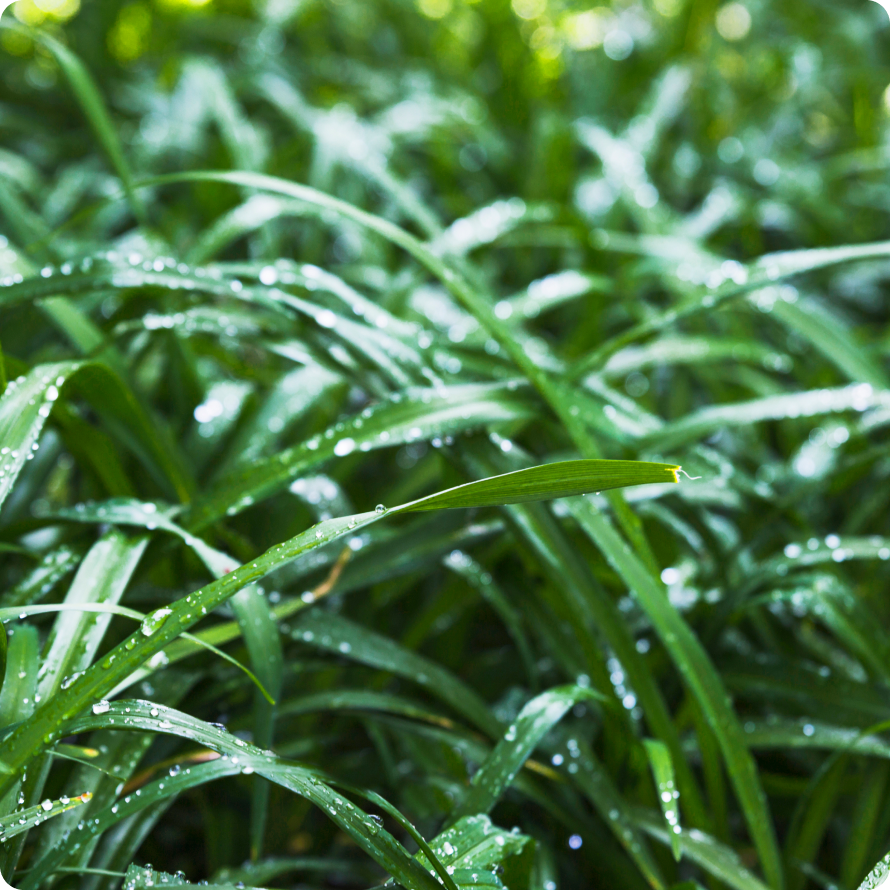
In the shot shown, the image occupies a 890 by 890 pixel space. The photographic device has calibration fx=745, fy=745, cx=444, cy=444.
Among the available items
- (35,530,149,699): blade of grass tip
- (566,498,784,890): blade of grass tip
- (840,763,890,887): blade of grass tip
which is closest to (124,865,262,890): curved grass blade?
(35,530,149,699): blade of grass tip

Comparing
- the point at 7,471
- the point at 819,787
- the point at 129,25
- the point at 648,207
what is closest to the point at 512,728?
the point at 819,787

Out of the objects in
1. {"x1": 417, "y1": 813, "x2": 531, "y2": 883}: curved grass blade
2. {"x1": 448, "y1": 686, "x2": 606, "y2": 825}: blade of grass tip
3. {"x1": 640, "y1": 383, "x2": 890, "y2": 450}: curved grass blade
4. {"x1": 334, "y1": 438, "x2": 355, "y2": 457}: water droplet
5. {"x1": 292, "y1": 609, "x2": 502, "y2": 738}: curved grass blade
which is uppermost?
{"x1": 640, "y1": 383, "x2": 890, "y2": 450}: curved grass blade

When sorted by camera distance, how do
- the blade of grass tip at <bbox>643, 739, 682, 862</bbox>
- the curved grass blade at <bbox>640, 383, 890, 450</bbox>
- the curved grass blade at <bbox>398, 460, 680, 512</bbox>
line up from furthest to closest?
the curved grass blade at <bbox>640, 383, 890, 450</bbox> → the blade of grass tip at <bbox>643, 739, 682, 862</bbox> → the curved grass blade at <bbox>398, 460, 680, 512</bbox>

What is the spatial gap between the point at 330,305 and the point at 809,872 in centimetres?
74

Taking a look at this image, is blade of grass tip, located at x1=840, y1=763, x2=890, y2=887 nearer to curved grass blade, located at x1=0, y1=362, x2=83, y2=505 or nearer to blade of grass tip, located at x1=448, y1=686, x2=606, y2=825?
blade of grass tip, located at x1=448, y1=686, x2=606, y2=825

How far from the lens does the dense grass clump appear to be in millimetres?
544

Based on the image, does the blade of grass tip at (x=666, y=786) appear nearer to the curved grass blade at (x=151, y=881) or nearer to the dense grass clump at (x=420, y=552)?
the dense grass clump at (x=420, y=552)

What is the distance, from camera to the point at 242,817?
2.46 feet

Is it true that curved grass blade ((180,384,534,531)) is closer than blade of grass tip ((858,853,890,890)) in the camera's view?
No

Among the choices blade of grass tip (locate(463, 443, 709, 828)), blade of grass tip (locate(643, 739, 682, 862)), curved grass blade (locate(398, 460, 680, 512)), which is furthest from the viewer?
blade of grass tip (locate(463, 443, 709, 828))

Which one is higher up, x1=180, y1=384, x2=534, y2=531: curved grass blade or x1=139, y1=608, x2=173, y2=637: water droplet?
x1=180, y1=384, x2=534, y2=531: curved grass blade

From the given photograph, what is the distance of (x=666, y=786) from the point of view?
0.56m

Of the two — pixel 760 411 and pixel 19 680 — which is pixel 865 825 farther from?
pixel 19 680

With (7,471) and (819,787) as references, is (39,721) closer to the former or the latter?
(7,471)
